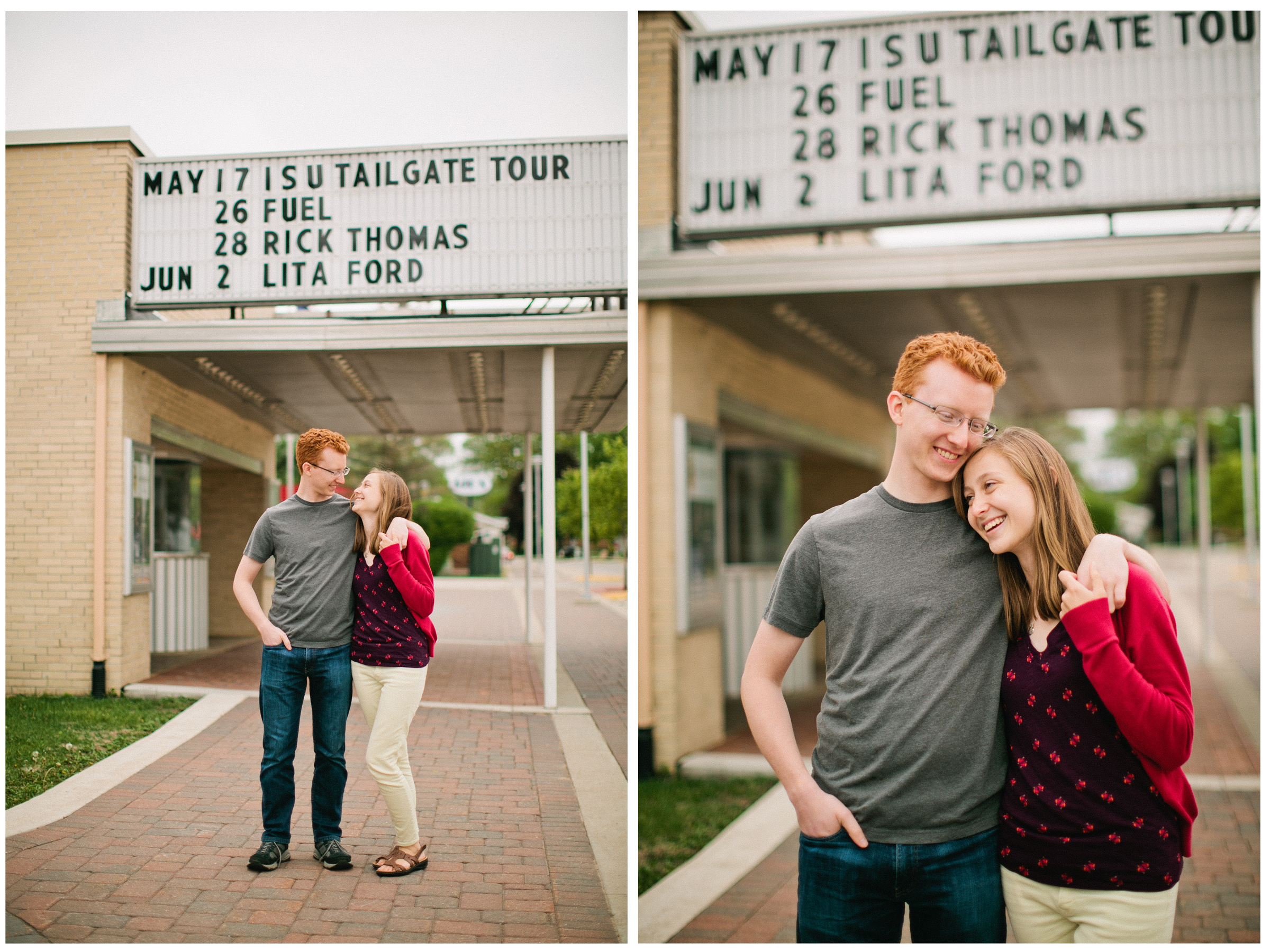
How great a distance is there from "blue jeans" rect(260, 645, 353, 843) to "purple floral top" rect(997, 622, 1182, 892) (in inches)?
81.7

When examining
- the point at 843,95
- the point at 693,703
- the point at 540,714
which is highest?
the point at 843,95

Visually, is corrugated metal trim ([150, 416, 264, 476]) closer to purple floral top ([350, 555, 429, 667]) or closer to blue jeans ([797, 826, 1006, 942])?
purple floral top ([350, 555, 429, 667])

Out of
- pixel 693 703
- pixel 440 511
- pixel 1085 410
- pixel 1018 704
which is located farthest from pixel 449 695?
pixel 1085 410

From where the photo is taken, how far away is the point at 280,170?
341cm

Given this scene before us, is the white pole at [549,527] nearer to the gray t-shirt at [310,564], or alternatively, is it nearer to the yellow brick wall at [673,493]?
the gray t-shirt at [310,564]

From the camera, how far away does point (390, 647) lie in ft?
10.2

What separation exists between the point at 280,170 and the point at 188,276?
50 centimetres

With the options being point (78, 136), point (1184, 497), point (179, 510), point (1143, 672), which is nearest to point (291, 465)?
point (179, 510)

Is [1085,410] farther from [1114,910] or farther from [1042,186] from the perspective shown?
[1114,910]

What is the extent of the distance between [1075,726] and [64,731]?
3070 millimetres

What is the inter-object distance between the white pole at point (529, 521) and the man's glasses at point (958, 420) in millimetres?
1589

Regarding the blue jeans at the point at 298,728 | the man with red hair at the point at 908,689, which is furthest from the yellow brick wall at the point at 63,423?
the man with red hair at the point at 908,689

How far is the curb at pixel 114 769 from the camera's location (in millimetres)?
3113

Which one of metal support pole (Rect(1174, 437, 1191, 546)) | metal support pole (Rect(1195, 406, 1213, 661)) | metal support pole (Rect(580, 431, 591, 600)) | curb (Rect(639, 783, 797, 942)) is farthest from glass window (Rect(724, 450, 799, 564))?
metal support pole (Rect(1174, 437, 1191, 546))
